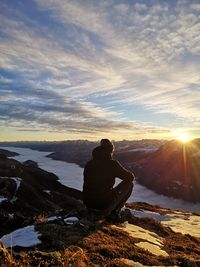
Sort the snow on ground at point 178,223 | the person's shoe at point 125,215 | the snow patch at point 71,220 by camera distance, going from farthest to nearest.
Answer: the snow on ground at point 178,223 < the person's shoe at point 125,215 < the snow patch at point 71,220

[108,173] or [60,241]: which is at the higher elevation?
[108,173]

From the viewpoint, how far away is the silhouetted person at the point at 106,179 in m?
14.9

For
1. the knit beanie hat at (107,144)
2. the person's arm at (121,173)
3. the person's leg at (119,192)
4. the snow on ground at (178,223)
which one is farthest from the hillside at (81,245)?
the snow on ground at (178,223)

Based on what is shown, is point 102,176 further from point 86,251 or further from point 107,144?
point 86,251

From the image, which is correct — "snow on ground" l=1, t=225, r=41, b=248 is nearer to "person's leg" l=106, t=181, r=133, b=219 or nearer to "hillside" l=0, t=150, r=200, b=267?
"hillside" l=0, t=150, r=200, b=267

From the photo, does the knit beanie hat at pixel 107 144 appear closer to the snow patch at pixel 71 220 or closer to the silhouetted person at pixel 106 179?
the silhouetted person at pixel 106 179

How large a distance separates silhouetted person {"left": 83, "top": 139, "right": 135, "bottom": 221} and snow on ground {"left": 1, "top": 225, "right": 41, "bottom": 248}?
460 centimetres

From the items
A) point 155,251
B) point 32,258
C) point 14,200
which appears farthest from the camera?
point 14,200

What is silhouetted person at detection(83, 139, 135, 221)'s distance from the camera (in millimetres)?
14945

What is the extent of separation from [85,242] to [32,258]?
301cm

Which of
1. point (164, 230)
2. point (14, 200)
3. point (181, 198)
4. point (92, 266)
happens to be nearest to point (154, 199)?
point (181, 198)

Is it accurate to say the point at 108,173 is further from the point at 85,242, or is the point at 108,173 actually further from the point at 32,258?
the point at 32,258

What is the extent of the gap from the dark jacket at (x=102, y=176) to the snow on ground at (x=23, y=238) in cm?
459

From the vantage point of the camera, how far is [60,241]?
9.76m
